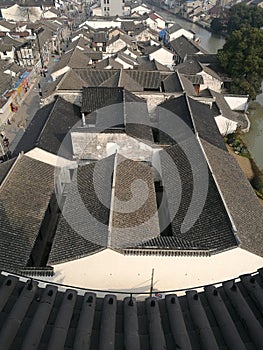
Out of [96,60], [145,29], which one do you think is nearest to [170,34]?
[145,29]

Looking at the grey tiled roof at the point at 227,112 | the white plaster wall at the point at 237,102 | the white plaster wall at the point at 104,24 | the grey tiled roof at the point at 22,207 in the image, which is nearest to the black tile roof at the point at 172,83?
the grey tiled roof at the point at 227,112

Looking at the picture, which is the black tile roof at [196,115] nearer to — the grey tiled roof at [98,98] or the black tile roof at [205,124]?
the black tile roof at [205,124]

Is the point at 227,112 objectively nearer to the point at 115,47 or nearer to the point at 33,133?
the point at 33,133

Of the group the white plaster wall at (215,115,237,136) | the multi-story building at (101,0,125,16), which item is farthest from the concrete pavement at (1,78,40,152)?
the multi-story building at (101,0,125,16)

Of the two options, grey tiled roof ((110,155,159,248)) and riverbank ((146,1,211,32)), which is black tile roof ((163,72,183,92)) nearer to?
grey tiled roof ((110,155,159,248))

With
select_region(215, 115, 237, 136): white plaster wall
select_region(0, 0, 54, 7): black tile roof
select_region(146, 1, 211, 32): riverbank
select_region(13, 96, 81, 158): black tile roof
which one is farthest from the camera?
select_region(146, 1, 211, 32): riverbank

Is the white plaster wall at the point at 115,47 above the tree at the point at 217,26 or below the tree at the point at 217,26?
below

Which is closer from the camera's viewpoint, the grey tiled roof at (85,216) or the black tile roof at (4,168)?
the grey tiled roof at (85,216)
